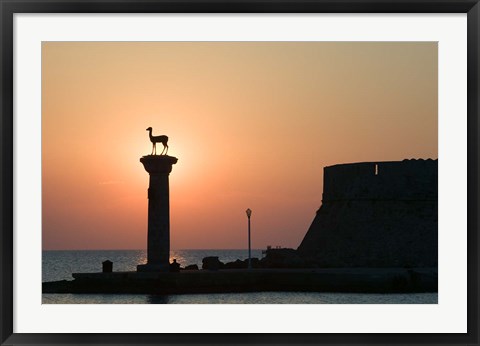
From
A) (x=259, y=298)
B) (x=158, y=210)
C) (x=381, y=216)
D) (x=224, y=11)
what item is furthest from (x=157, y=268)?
(x=224, y=11)

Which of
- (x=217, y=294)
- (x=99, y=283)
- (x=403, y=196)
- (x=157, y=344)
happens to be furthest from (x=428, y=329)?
(x=403, y=196)

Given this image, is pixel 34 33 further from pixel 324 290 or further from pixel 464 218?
pixel 324 290

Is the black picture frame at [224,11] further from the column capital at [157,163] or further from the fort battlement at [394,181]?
the fort battlement at [394,181]

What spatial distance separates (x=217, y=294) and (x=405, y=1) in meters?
15.6

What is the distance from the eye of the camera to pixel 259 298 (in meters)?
21.8

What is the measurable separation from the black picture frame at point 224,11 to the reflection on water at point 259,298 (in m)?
13.4

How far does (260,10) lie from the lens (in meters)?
6.99

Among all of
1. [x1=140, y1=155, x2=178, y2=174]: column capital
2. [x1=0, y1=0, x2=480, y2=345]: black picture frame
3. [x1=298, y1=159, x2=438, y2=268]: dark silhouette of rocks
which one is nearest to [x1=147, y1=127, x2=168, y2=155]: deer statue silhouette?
[x1=140, y1=155, x2=178, y2=174]: column capital

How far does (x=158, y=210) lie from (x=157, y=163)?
116 cm

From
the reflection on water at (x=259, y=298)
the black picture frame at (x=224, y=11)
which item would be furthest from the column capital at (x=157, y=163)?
the black picture frame at (x=224, y=11)

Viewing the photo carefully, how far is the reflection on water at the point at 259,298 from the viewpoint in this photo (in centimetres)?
2106

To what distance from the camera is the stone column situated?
21.7 metres

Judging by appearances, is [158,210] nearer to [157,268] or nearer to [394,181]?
[157,268]

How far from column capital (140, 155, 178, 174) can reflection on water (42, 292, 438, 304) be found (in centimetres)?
283
